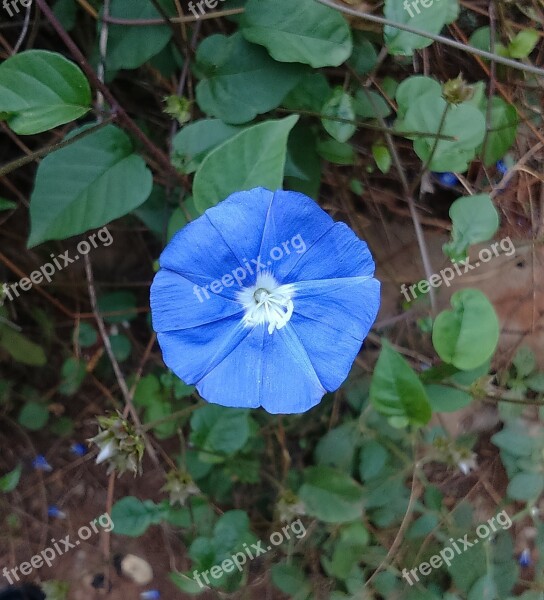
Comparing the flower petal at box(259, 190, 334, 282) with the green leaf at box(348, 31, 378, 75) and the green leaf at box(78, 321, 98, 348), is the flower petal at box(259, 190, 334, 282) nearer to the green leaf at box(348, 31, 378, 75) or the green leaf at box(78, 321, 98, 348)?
the green leaf at box(348, 31, 378, 75)

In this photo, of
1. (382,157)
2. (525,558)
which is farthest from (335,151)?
(525,558)

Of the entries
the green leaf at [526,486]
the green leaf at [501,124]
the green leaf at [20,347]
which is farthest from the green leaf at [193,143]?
the green leaf at [526,486]

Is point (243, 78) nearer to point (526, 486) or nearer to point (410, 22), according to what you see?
point (410, 22)

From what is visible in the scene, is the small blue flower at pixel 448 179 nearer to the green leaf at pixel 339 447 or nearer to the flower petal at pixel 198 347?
the green leaf at pixel 339 447

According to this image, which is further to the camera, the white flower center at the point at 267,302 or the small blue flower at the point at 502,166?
the small blue flower at the point at 502,166

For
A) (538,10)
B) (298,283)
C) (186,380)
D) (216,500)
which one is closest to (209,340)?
(186,380)
